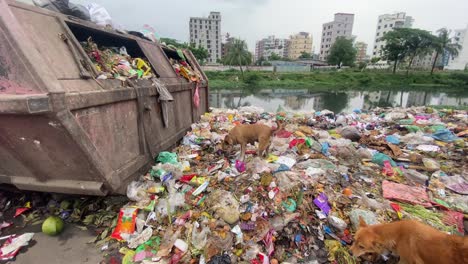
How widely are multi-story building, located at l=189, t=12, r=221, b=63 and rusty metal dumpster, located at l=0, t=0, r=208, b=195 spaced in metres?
69.5

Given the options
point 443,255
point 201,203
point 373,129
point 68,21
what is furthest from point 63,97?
point 373,129

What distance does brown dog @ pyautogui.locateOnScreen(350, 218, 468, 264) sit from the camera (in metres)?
1.53

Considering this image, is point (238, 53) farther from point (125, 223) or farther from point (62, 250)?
point (62, 250)

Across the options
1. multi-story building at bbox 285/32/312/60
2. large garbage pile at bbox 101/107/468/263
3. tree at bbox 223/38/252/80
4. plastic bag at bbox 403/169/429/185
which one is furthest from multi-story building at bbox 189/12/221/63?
plastic bag at bbox 403/169/429/185

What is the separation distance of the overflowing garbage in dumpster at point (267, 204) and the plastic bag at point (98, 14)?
88.4 inches

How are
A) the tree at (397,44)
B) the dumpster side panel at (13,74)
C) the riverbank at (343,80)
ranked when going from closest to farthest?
the dumpster side panel at (13,74) < the riverbank at (343,80) < the tree at (397,44)

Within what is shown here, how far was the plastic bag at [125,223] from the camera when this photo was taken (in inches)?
92.6

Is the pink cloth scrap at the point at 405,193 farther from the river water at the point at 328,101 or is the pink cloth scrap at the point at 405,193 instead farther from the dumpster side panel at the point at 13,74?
the river water at the point at 328,101

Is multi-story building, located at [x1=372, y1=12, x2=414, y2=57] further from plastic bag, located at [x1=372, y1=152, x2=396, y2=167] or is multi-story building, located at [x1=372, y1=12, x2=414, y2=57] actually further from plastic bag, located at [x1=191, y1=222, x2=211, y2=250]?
plastic bag, located at [x1=191, y1=222, x2=211, y2=250]

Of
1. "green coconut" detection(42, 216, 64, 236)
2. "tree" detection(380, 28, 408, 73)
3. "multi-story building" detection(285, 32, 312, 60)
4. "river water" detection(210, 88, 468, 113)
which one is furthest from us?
"multi-story building" detection(285, 32, 312, 60)

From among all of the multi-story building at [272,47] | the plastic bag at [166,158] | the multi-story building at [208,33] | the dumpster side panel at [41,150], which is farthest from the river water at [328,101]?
the multi-story building at [272,47]

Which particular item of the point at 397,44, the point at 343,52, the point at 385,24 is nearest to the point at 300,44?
the point at 385,24

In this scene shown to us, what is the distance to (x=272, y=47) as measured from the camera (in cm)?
8781

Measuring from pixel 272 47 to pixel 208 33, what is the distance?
31.2 meters
